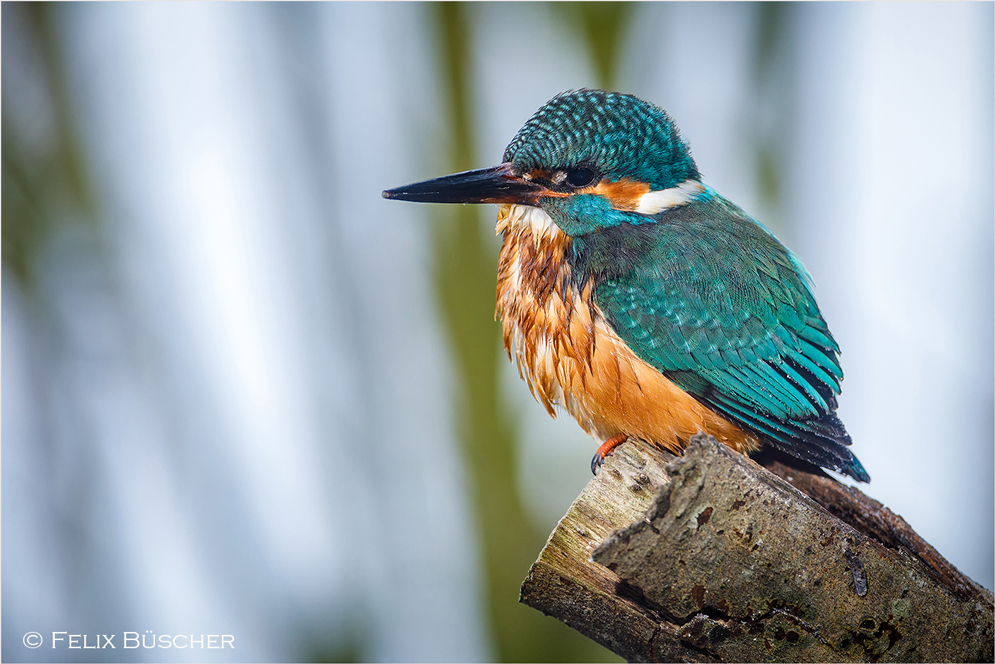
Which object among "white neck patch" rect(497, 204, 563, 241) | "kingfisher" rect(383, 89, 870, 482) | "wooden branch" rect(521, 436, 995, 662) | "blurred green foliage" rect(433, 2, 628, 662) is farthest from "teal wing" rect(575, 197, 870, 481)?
"blurred green foliage" rect(433, 2, 628, 662)

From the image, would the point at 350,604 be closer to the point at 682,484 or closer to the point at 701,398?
the point at 701,398

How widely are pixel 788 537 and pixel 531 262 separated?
1053 mm

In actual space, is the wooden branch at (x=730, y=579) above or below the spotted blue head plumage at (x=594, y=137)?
below

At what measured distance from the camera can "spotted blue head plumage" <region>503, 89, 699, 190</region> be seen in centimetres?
200

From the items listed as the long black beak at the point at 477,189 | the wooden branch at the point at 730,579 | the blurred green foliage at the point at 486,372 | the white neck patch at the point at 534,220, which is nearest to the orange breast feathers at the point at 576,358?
the white neck patch at the point at 534,220

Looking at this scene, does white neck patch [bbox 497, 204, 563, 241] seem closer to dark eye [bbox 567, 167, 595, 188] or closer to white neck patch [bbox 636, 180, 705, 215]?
dark eye [bbox 567, 167, 595, 188]

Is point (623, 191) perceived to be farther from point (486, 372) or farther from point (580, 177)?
point (486, 372)

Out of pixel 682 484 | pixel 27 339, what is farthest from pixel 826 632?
pixel 27 339

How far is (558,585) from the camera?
1.52m

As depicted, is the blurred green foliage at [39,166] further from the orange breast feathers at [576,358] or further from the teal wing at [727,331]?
the teal wing at [727,331]

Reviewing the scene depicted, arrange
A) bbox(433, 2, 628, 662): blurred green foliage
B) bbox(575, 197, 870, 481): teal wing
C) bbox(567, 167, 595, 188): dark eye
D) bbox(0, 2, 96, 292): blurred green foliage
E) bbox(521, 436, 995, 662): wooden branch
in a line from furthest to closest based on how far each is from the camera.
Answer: bbox(433, 2, 628, 662): blurred green foliage, bbox(0, 2, 96, 292): blurred green foliage, bbox(567, 167, 595, 188): dark eye, bbox(575, 197, 870, 481): teal wing, bbox(521, 436, 995, 662): wooden branch

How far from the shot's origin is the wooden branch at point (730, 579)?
1400 millimetres

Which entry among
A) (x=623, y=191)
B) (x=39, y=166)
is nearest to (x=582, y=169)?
(x=623, y=191)

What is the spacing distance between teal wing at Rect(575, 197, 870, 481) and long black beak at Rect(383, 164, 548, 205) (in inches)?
8.8
